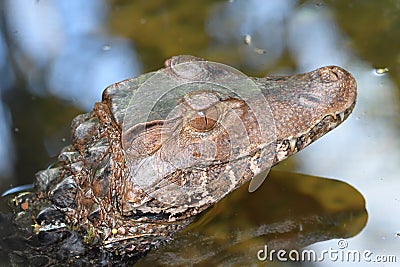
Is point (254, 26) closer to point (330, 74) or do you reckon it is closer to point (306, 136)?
point (330, 74)

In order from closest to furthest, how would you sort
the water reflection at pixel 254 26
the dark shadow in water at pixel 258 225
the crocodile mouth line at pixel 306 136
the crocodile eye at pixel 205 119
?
the crocodile eye at pixel 205 119
the crocodile mouth line at pixel 306 136
the dark shadow in water at pixel 258 225
the water reflection at pixel 254 26

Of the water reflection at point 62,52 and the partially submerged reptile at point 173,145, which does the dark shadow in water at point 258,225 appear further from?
the water reflection at point 62,52

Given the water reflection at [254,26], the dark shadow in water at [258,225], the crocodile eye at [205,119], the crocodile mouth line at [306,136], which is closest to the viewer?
the crocodile eye at [205,119]

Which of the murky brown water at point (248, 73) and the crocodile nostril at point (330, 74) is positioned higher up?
the crocodile nostril at point (330, 74)

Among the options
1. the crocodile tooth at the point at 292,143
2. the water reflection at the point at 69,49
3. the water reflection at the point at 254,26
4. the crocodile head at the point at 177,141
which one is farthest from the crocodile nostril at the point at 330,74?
the water reflection at the point at 69,49

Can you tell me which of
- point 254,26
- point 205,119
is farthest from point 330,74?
point 254,26

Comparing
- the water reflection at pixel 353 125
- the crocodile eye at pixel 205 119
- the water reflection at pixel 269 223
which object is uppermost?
the crocodile eye at pixel 205 119

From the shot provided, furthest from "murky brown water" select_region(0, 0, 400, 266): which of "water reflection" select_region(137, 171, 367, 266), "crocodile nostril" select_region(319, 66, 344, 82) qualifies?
"crocodile nostril" select_region(319, 66, 344, 82)
